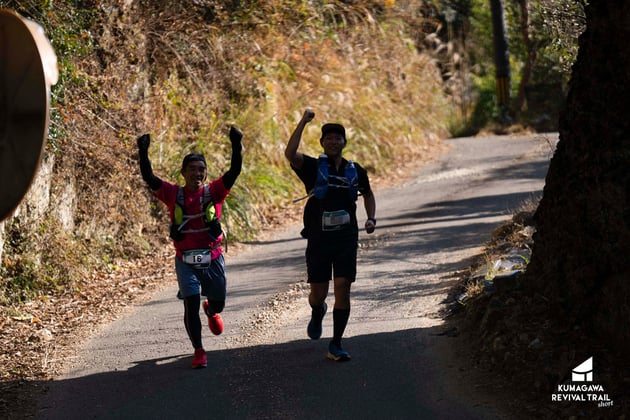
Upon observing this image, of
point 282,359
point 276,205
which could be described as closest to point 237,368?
point 282,359

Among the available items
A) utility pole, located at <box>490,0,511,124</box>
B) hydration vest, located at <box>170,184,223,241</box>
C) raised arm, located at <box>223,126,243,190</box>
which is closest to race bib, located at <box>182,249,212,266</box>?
hydration vest, located at <box>170,184,223,241</box>

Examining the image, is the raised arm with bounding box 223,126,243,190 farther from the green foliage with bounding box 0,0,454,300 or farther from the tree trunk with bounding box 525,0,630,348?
the green foliage with bounding box 0,0,454,300

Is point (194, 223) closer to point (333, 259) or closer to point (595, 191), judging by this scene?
point (333, 259)

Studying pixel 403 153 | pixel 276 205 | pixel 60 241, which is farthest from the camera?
pixel 403 153

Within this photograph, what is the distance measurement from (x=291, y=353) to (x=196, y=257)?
3.73 feet

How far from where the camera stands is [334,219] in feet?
25.3

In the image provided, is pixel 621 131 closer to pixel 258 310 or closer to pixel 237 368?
pixel 237 368

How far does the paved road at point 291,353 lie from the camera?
6871 millimetres

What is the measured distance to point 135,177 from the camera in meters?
13.4

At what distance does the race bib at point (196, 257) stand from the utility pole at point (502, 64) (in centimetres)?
2130

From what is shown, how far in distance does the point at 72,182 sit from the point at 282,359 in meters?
5.46

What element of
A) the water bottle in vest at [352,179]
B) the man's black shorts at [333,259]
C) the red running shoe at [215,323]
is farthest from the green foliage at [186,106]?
the water bottle in vest at [352,179]

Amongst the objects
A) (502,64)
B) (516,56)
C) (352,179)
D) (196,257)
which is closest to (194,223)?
(196,257)

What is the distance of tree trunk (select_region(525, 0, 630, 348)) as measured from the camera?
6.71 metres
